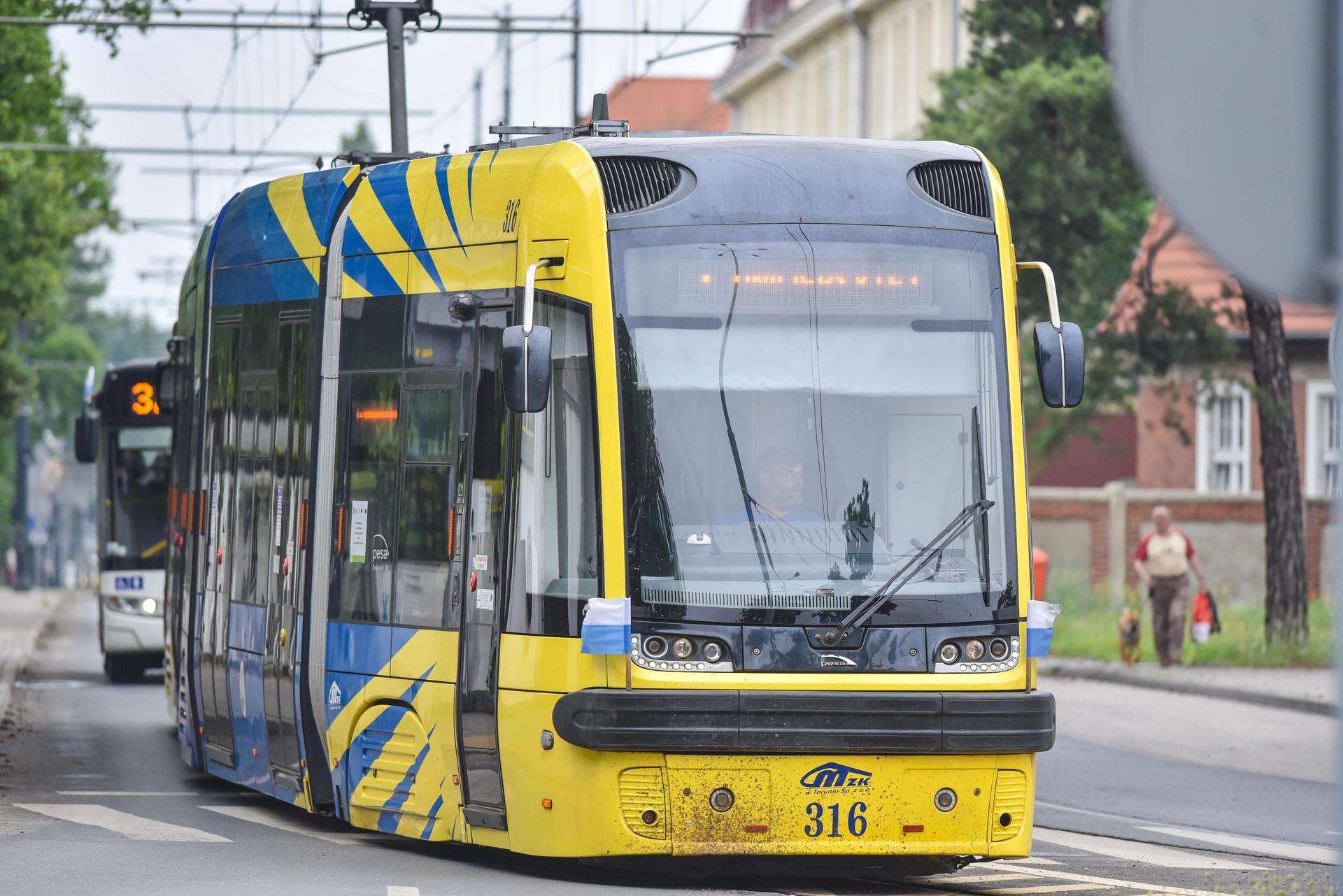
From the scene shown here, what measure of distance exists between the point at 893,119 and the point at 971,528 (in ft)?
145

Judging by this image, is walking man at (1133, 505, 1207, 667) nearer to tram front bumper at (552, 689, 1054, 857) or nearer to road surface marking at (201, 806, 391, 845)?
road surface marking at (201, 806, 391, 845)

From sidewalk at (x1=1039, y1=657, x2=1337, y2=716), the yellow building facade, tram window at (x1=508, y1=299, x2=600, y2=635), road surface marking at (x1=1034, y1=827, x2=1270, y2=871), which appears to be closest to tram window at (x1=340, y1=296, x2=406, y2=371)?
tram window at (x1=508, y1=299, x2=600, y2=635)

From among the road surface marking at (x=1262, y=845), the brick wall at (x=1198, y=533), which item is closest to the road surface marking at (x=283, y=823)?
the road surface marking at (x=1262, y=845)

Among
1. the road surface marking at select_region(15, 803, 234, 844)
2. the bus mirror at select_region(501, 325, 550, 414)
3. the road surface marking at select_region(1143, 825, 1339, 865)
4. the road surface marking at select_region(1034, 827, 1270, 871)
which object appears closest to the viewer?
the bus mirror at select_region(501, 325, 550, 414)

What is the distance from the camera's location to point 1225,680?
81.3 ft

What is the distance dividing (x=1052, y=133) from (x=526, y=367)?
69.5 ft

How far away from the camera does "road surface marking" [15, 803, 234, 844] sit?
441 inches

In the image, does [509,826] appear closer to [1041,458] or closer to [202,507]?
[202,507]

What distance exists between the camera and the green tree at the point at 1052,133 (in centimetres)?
2872

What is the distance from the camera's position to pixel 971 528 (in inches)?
371

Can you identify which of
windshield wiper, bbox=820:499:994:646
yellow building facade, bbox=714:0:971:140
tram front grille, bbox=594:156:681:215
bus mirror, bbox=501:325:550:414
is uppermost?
yellow building facade, bbox=714:0:971:140

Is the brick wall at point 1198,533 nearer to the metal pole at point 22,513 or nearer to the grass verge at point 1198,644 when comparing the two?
the grass verge at point 1198,644

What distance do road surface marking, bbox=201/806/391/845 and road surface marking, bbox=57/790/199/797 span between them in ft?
2.34

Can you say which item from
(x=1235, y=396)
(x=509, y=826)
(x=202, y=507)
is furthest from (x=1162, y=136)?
(x=1235, y=396)
